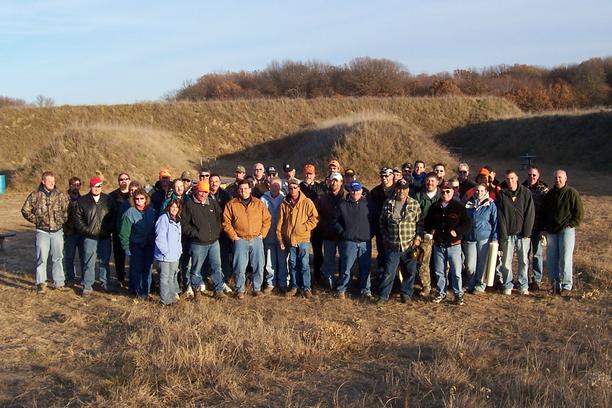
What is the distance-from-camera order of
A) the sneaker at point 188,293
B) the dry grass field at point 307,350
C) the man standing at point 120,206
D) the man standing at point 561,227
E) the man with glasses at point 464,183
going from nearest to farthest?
the dry grass field at point 307,350 → the man standing at point 561,227 → the sneaker at point 188,293 → the man standing at point 120,206 → the man with glasses at point 464,183

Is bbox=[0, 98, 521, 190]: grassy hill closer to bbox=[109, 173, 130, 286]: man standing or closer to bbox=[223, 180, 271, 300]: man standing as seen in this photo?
bbox=[109, 173, 130, 286]: man standing

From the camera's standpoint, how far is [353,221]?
7.25 m

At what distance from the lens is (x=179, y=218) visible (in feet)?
23.5

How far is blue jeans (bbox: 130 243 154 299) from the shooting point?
24.4 ft

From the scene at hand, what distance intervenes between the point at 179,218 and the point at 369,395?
364 centimetres

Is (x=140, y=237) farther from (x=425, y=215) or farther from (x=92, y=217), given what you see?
(x=425, y=215)

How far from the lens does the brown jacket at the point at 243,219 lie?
7312mm

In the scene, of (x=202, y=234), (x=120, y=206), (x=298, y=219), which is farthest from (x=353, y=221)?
(x=120, y=206)

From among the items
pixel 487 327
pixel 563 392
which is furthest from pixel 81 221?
pixel 563 392

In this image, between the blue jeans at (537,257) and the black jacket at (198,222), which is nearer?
the black jacket at (198,222)

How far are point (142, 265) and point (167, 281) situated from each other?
573mm

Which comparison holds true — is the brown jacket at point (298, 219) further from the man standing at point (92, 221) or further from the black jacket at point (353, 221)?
the man standing at point (92, 221)

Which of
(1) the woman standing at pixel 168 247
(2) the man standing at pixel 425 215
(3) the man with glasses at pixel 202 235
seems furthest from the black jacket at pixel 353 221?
(1) the woman standing at pixel 168 247

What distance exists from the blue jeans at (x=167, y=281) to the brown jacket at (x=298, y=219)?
140cm
